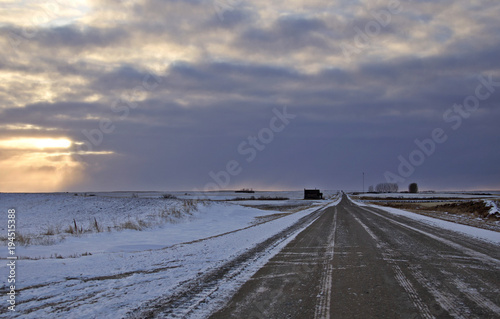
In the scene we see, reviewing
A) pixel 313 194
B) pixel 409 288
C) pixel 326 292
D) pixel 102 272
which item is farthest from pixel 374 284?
pixel 313 194

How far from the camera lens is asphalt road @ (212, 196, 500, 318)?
5.05 metres

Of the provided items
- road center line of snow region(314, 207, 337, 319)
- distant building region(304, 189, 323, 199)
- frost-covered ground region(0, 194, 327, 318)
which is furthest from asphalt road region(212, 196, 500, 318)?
distant building region(304, 189, 323, 199)

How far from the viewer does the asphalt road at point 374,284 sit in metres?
5.05

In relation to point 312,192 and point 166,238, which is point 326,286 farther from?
point 312,192

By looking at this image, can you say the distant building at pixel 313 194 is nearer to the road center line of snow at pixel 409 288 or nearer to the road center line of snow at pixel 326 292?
the road center line of snow at pixel 409 288

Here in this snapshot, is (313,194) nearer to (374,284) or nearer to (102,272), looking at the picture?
(102,272)

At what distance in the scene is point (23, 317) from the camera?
4895 mm

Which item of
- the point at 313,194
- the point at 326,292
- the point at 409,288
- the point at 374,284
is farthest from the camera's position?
the point at 313,194

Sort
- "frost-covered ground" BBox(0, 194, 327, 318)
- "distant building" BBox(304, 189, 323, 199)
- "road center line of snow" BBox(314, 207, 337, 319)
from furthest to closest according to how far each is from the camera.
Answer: "distant building" BBox(304, 189, 323, 199) → "frost-covered ground" BBox(0, 194, 327, 318) → "road center line of snow" BBox(314, 207, 337, 319)

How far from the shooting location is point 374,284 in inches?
259

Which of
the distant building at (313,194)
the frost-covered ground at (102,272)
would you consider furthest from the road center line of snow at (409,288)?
the distant building at (313,194)

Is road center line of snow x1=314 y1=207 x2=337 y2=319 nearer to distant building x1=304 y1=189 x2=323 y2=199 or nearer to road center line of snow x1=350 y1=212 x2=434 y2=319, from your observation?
road center line of snow x1=350 y1=212 x2=434 y2=319

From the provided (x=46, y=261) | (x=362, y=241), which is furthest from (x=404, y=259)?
(x=46, y=261)

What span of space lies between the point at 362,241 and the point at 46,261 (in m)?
10.2
